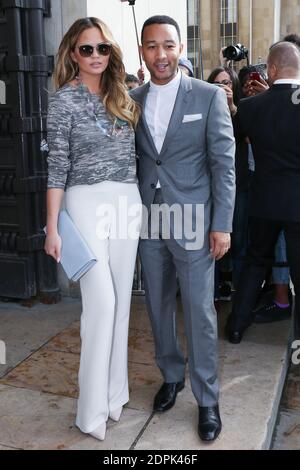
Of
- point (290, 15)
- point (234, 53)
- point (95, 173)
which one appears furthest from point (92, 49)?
point (290, 15)

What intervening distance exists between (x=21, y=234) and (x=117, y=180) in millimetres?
2122

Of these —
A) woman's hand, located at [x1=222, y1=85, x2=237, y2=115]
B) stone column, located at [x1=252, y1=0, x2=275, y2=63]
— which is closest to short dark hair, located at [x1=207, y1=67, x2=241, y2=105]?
woman's hand, located at [x1=222, y1=85, x2=237, y2=115]

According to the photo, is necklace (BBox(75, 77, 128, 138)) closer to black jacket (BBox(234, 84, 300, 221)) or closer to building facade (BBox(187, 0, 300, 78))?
black jacket (BBox(234, 84, 300, 221))

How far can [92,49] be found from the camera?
2.72m

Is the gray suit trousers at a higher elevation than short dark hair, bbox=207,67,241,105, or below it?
below

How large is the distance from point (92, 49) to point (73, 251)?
0.97 m

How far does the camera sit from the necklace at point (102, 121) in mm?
2752

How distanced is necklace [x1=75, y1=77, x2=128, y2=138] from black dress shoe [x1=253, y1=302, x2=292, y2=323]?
7.54 ft

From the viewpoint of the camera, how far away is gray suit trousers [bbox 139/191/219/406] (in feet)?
9.56

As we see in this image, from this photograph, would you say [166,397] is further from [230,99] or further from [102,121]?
[230,99]

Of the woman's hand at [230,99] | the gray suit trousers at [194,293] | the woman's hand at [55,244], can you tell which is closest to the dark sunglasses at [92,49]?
the gray suit trousers at [194,293]

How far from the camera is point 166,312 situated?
3.17 m

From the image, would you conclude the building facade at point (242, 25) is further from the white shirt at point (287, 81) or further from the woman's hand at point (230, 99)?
the white shirt at point (287, 81)

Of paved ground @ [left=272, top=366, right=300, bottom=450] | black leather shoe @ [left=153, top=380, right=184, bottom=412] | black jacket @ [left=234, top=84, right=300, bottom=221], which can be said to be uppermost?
black jacket @ [left=234, top=84, right=300, bottom=221]
